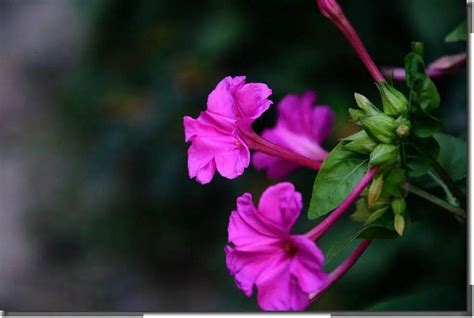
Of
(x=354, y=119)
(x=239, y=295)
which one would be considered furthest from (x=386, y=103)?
(x=239, y=295)

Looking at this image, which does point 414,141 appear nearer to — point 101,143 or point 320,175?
point 320,175

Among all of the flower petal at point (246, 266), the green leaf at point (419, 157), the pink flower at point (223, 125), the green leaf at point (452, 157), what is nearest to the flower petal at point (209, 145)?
the pink flower at point (223, 125)

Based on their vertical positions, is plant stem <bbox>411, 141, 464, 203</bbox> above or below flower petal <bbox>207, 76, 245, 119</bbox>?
below

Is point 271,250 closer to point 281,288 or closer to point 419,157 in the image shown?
point 281,288

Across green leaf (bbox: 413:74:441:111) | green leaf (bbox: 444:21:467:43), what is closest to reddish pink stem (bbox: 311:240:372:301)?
green leaf (bbox: 413:74:441:111)

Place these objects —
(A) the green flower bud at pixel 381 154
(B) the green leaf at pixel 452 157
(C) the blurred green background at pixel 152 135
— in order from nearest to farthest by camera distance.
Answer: (A) the green flower bud at pixel 381 154, (B) the green leaf at pixel 452 157, (C) the blurred green background at pixel 152 135

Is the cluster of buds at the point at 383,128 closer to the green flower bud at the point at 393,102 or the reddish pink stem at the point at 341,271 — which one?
the green flower bud at the point at 393,102

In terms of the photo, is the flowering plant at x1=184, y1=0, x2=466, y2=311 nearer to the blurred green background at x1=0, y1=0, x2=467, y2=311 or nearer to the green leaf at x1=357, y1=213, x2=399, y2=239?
the green leaf at x1=357, y1=213, x2=399, y2=239
